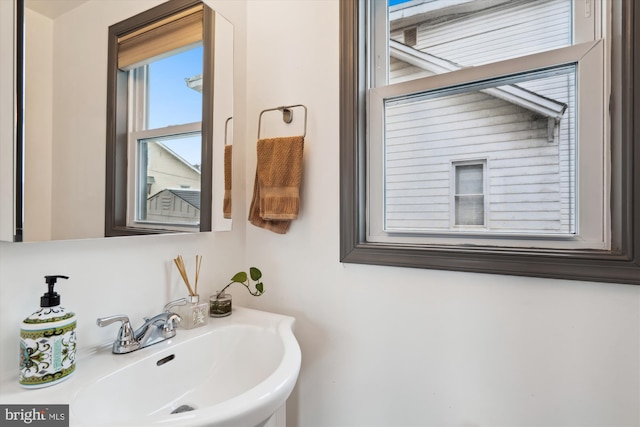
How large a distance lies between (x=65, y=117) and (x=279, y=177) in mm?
608

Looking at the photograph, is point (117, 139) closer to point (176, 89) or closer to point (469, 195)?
point (176, 89)

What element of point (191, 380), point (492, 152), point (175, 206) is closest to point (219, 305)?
point (191, 380)

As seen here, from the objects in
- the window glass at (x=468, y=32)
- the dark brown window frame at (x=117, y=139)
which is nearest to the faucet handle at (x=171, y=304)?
the dark brown window frame at (x=117, y=139)

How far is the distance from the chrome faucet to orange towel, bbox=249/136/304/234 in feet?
1.49

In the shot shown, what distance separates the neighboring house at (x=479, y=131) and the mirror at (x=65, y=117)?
87cm

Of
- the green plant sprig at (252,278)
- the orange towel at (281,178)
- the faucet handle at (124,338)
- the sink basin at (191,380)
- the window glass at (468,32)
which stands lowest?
the sink basin at (191,380)

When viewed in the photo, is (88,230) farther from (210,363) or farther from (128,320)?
(210,363)

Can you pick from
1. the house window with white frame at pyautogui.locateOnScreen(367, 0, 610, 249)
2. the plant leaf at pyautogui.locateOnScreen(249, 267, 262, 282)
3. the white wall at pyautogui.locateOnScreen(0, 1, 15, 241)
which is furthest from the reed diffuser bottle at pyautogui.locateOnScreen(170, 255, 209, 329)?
the house window with white frame at pyautogui.locateOnScreen(367, 0, 610, 249)

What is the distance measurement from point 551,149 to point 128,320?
125 centimetres

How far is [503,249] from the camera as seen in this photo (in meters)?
0.89

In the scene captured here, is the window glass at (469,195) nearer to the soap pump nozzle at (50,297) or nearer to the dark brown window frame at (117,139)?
the dark brown window frame at (117,139)

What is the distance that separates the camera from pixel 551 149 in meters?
0.89

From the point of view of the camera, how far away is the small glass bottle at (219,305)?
1.11 meters

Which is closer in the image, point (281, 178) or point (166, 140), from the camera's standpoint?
point (166, 140)
